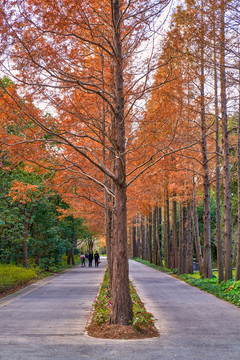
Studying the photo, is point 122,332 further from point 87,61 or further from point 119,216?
point 87,61

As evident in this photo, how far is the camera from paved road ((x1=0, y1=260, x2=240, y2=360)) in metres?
7.11

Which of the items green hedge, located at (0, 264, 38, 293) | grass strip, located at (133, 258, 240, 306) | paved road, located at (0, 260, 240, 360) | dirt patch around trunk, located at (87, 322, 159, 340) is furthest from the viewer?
green hedge, located at (0, 264, 38, 293)

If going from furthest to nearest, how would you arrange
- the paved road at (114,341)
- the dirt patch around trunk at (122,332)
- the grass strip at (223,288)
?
the grass strip at (223,288)
the dirt patch around trunk at (122,332)
the paved road at (114,341)

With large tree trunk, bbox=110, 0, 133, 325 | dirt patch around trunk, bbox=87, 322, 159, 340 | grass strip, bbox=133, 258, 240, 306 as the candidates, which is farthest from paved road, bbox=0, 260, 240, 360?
large tree trunk, bbox=110, 0, 133, 325

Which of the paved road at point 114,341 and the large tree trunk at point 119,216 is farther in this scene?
the large tree trunk at point 119,216

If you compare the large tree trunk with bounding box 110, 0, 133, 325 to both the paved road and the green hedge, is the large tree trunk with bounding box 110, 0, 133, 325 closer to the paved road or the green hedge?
the paved road

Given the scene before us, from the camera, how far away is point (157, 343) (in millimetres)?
7988

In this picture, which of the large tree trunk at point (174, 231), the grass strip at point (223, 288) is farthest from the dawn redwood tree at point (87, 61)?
the large tree trunk at point (174, 231)

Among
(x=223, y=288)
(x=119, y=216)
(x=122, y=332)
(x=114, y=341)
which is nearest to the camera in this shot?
(x=114, y=341)

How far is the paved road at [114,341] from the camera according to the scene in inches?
280

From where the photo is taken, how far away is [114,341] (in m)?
8.18

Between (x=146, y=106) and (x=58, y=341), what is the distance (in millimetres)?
6765

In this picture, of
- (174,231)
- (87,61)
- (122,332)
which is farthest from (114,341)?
(174,231)

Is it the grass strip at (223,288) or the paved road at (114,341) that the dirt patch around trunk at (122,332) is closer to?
the paved road at (114,341)
